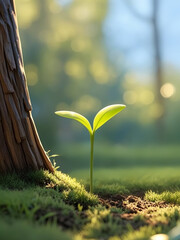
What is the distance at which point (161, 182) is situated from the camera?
355cm

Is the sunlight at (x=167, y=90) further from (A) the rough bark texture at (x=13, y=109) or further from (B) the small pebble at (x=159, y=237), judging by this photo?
(B) the small pebble at (x=159, y=237)

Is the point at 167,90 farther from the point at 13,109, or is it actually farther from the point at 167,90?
the point at 13,109

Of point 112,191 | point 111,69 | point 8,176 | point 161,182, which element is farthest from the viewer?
point 111,69

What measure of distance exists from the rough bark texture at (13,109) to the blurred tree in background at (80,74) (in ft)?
14.8

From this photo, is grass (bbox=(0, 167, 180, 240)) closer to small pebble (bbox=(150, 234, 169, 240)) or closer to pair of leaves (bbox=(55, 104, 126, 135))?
small pebble (bbox=(150, 234, 169, 240))

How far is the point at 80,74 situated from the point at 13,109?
18.6 feet

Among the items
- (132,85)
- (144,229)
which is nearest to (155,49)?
(132,85)

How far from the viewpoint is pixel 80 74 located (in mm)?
7953

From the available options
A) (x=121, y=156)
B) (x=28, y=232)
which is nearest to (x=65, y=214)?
(x=28, y=232)

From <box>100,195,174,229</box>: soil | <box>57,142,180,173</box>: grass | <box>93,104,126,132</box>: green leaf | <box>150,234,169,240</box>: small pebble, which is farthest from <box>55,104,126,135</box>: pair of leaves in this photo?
<box>57,142,180,173</box>: grass

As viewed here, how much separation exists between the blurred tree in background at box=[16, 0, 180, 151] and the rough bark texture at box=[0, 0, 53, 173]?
4.51 metres

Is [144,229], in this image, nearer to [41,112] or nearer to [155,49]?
[41,112]

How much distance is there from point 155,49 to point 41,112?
2816mm

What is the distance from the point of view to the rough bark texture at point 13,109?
2.39 meters
